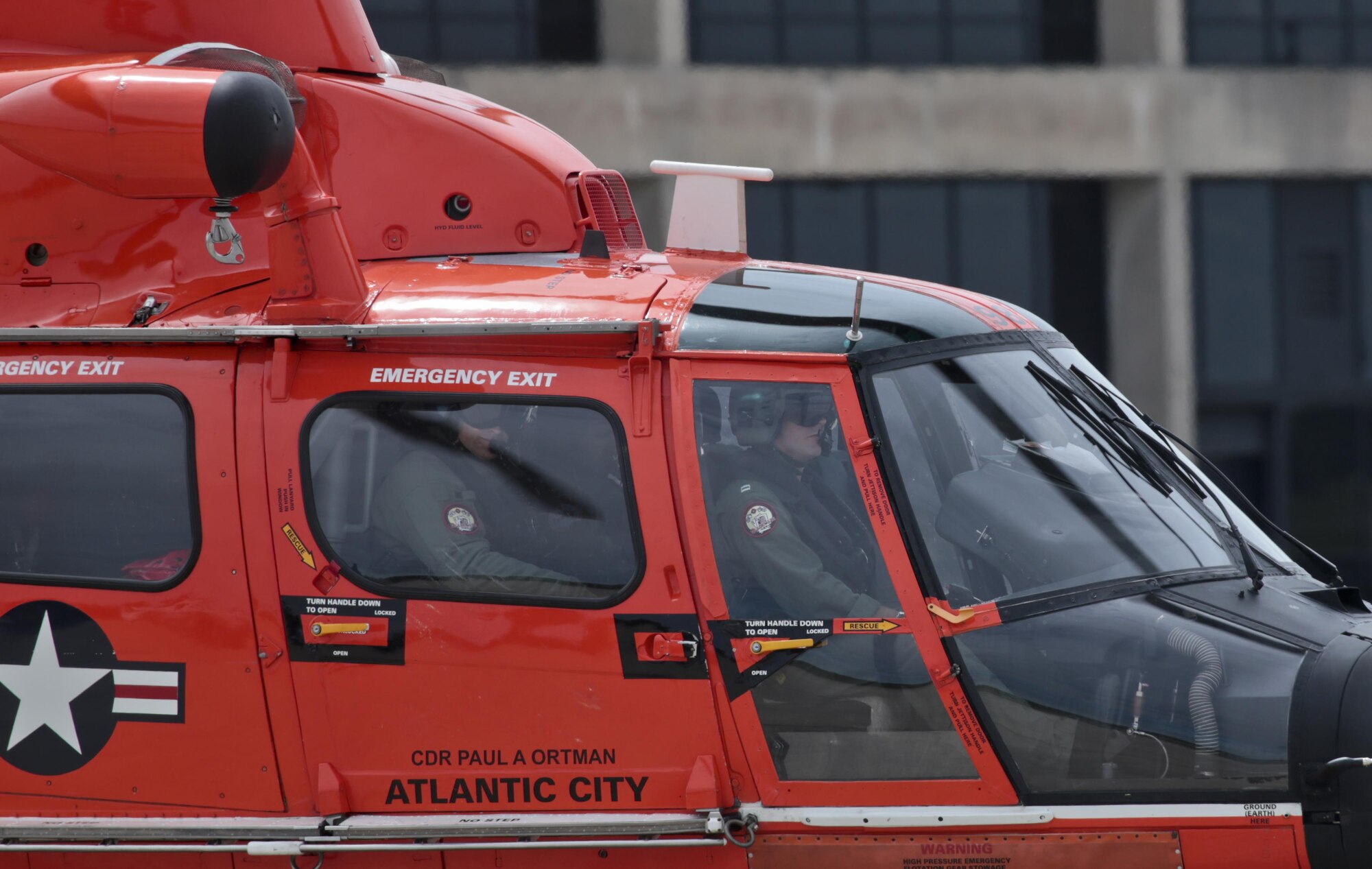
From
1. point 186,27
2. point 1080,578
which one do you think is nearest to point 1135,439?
point 1080,578

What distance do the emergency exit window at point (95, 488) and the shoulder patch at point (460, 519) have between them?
743mm

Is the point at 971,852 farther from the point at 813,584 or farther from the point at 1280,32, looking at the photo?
the point at 1280,32

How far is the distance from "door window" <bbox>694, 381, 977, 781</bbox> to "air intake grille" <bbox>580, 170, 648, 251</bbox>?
3.43ft

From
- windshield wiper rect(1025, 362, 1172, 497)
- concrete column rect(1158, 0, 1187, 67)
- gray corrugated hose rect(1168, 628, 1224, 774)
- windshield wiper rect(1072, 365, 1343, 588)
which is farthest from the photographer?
concrete column rect(1158, 0, 1187, 67)

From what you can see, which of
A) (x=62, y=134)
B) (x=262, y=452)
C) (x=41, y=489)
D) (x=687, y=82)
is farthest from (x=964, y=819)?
(x=687, y=82)

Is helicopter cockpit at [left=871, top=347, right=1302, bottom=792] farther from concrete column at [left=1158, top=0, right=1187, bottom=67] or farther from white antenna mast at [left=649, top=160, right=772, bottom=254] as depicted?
concrete column at [left=1158, top=0, right=1187, bottom=67]

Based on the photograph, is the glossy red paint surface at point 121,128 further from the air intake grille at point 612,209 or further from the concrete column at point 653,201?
the concrete column at point 653,201

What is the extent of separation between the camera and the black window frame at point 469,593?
3.86 meters

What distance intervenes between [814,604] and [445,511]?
1.11 metres

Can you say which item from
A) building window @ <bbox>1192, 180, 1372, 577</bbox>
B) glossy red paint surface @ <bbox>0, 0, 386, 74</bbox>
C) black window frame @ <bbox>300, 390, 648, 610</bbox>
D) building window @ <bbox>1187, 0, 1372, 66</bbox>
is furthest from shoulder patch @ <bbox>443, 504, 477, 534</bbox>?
building window @ <bbox>1187, 0, 1372, 66</bbox>

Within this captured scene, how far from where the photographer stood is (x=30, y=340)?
166 inches

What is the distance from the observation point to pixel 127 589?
4.06 m

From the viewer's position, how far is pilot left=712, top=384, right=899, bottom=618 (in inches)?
149

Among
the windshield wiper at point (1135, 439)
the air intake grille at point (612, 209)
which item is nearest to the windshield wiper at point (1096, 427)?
the windshield wiper at point (1135, 439)
